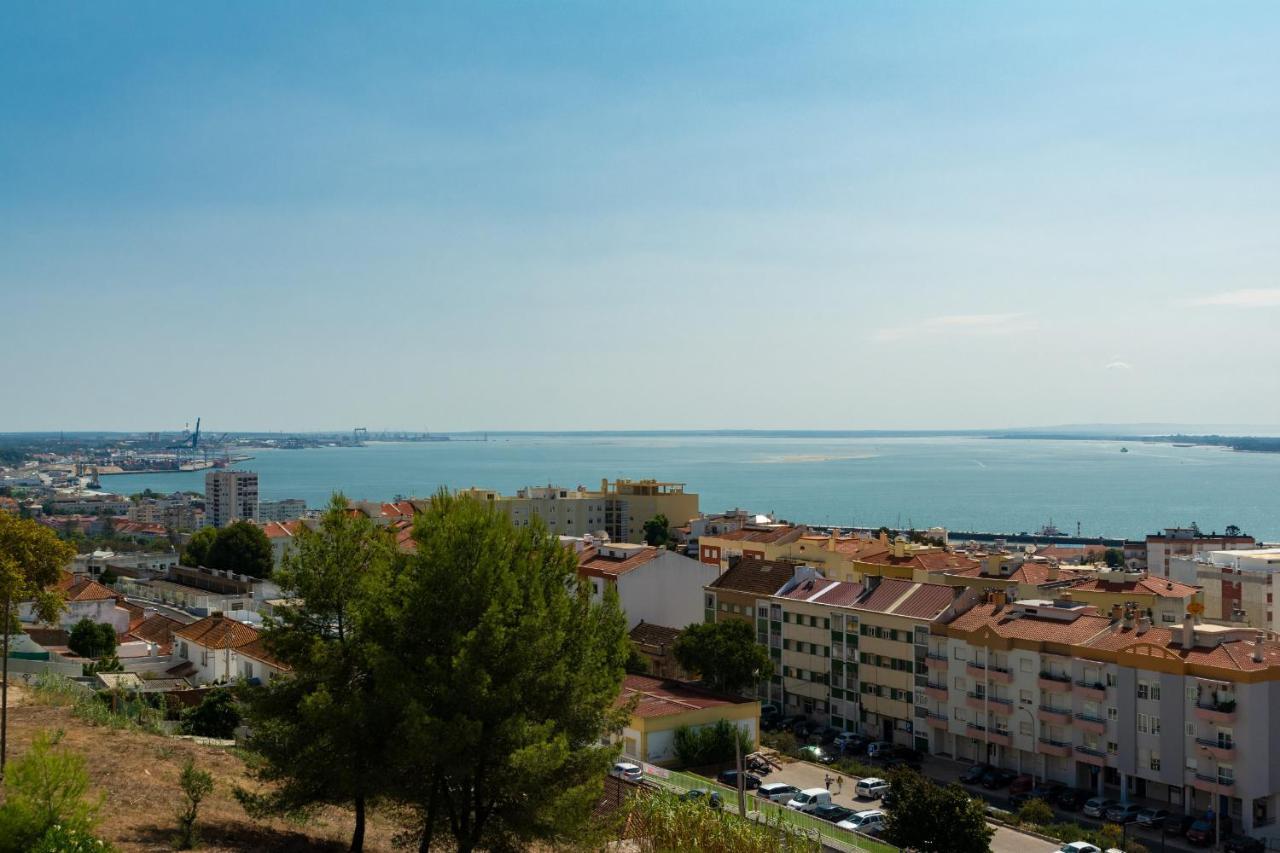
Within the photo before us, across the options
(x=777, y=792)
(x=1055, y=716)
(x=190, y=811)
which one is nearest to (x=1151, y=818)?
(x=1055, y=716)

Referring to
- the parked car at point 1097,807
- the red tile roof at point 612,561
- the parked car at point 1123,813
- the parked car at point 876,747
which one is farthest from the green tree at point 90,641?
the parked car at point 1123,813

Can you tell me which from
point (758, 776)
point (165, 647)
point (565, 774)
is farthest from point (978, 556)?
point (565, 774)

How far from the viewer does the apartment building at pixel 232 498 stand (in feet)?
435

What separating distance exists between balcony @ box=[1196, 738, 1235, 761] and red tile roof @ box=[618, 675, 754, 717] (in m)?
11.1

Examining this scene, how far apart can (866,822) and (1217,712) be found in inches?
355

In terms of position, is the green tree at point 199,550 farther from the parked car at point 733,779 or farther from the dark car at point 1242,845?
the dark car at point 1242,845

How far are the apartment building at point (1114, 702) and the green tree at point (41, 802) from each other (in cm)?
2460

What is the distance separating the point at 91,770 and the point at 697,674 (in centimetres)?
2415

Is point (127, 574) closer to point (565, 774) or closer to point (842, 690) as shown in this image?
point (842, 690)

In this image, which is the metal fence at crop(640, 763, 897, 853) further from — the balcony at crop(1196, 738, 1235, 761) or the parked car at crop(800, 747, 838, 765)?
the balcony at crop(1196, 738, 1235, 761)

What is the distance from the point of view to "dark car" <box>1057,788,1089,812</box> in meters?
27.4

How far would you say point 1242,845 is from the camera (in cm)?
2430

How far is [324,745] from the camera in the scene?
12094 millimetres

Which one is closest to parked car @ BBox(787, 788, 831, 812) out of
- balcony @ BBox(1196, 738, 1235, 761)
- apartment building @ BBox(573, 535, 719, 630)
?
balcony @ BBox(1196, 738, 1235, 761)
